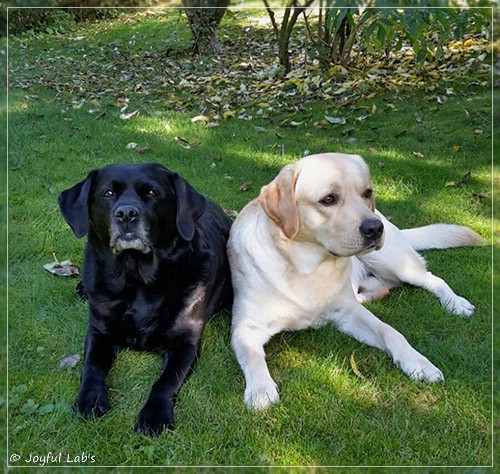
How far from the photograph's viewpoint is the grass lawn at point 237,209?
1857 millimetres

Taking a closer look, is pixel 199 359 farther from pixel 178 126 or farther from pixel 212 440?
pixel 178 126

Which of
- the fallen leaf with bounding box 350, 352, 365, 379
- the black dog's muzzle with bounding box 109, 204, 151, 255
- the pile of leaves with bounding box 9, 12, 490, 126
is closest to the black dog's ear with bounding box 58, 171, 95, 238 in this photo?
the black dog's muzzle with bounding box 109, 204, 151, 255

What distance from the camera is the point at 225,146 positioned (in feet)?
12.7

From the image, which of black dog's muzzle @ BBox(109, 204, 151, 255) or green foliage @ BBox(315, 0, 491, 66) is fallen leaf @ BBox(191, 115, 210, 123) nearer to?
green foliage @ BBox(315, 0, 491, 66)

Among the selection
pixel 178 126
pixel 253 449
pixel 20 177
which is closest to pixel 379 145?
pixel 178 126

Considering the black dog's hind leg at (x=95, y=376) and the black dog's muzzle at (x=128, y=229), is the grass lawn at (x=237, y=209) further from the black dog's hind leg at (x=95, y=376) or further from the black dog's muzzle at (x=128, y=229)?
the black dog's muzzle at (x=128, y=229)

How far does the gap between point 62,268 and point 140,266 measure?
94 centimetres

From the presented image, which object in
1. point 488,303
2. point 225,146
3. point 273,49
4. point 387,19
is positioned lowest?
point 488,303

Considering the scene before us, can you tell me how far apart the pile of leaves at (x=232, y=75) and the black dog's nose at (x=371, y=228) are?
1339mm

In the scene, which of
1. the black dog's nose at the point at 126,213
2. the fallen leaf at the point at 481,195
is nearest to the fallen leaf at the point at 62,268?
the black dog's nose at the point at 126,213

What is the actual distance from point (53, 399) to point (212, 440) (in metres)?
0.67

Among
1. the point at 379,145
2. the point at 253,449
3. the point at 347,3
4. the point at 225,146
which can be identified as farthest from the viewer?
the point at 225,146

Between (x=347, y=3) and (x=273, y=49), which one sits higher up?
(x=347, y=3)

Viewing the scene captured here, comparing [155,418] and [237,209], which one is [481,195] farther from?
[155,418]
